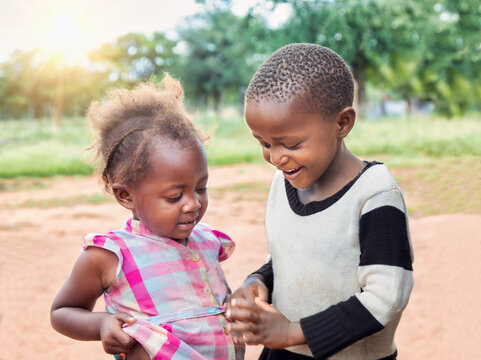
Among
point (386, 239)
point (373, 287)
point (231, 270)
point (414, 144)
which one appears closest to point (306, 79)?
point (386, 239)

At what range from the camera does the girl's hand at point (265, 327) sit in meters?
1.37

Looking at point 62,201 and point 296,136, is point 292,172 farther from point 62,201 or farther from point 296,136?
point 62,201

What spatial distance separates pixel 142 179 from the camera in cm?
157

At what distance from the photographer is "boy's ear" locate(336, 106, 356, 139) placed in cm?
138

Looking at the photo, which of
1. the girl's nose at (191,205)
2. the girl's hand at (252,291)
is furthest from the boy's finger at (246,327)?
the girl's nose at (191,205)

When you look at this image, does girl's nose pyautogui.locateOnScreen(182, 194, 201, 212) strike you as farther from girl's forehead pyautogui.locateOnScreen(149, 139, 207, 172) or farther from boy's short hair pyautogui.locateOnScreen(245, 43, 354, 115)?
boy's short hair pyautogui.locateOnScreen(245, 43, 354, 115)

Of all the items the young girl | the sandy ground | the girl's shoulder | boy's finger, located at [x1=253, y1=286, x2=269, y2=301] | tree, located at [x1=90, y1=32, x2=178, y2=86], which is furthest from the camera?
tree, located at [x1=90, y1=32, x2=178, y2=86]

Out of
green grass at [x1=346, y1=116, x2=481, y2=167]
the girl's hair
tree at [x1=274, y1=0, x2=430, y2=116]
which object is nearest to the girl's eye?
the girl's hair

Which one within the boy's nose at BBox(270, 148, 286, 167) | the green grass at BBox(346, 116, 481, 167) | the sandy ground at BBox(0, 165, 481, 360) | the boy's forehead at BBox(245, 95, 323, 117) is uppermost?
the boy's forehead at BBox(245, 95, 323, 117)

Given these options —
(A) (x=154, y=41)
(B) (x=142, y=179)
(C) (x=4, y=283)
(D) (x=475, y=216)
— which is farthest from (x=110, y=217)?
(A) (x=154, y=41)

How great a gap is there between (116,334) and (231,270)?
2.62 metres

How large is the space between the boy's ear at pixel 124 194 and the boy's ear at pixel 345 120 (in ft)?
2.40

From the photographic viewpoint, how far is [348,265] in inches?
52.9

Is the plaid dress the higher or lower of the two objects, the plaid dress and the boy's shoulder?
the lower
